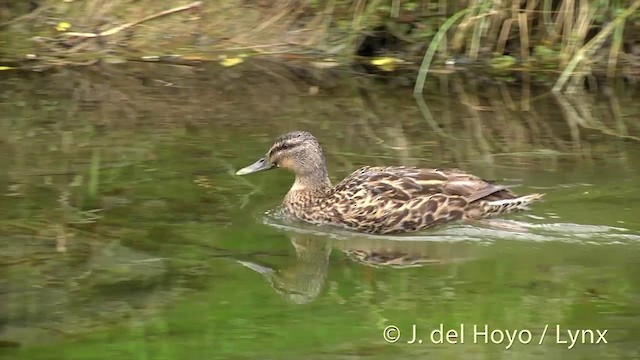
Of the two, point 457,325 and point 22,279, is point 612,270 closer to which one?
point 457,325

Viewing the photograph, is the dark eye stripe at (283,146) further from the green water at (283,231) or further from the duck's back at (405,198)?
the duck's back at (405,198)

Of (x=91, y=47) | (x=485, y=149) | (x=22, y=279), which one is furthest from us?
(x=91, y=47)

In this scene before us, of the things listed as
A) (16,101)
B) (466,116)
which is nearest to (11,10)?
(16,101)

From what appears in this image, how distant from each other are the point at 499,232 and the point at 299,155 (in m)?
1.68

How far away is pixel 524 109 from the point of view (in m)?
12.1

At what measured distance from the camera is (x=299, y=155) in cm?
954

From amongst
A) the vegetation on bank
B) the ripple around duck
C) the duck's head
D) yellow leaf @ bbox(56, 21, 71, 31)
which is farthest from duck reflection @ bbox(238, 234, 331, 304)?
yellow leaf @ bbox(56, 21, 71, 31)

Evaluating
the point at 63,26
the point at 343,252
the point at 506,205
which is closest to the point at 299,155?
→ the point at 343,252

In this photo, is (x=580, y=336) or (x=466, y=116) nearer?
(x=580, y=336)

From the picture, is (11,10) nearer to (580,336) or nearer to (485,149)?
(485,149)

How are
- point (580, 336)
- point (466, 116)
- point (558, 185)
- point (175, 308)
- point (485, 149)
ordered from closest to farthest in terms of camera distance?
→ 1. point (580, 336)
2. point (175, 308)
3. point (558, 185)
4. point (485, 149)
5. point (466, 116)

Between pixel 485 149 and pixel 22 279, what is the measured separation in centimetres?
429

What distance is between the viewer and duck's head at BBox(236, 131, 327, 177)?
9.51 metres

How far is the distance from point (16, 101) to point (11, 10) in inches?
125
